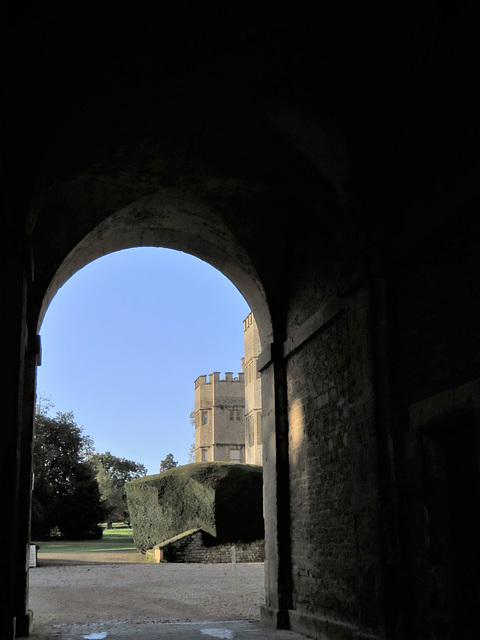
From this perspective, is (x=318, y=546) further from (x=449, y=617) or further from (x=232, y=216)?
(x=232, y=216)

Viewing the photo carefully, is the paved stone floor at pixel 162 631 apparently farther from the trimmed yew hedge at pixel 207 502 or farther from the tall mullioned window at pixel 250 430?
the tall mullioned window at pixel 250 430

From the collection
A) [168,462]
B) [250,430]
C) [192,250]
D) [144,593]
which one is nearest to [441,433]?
[192,250]

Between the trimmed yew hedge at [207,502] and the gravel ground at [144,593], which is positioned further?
the trimmed yew hedge at [207,502]

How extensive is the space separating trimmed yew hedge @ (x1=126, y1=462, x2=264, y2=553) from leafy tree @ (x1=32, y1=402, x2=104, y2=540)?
10.9 meters

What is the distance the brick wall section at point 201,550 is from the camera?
66.9 ft

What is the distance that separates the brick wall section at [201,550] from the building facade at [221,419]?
34.6 meters

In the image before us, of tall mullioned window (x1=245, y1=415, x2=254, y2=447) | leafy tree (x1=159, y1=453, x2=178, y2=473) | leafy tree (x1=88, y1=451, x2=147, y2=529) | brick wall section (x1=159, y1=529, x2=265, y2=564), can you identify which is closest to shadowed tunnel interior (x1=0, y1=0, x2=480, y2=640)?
brick wall section (x1=159, y1=529, x2=265, y2=564)

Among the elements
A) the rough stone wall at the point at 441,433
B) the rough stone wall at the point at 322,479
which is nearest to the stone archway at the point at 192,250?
the rough stone wall at the point at 322,479

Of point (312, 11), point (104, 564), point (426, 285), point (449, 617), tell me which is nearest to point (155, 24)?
point (312, 11)

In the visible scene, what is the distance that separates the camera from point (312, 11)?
6.59m

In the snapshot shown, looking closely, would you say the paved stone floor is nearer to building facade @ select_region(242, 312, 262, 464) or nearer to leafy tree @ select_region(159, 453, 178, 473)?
building facade @ select_region(242, 312, 262, 464)

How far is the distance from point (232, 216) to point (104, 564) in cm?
1330

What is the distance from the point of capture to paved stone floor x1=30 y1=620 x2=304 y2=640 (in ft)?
27.5

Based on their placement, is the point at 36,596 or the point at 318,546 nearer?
the point at 318,546
